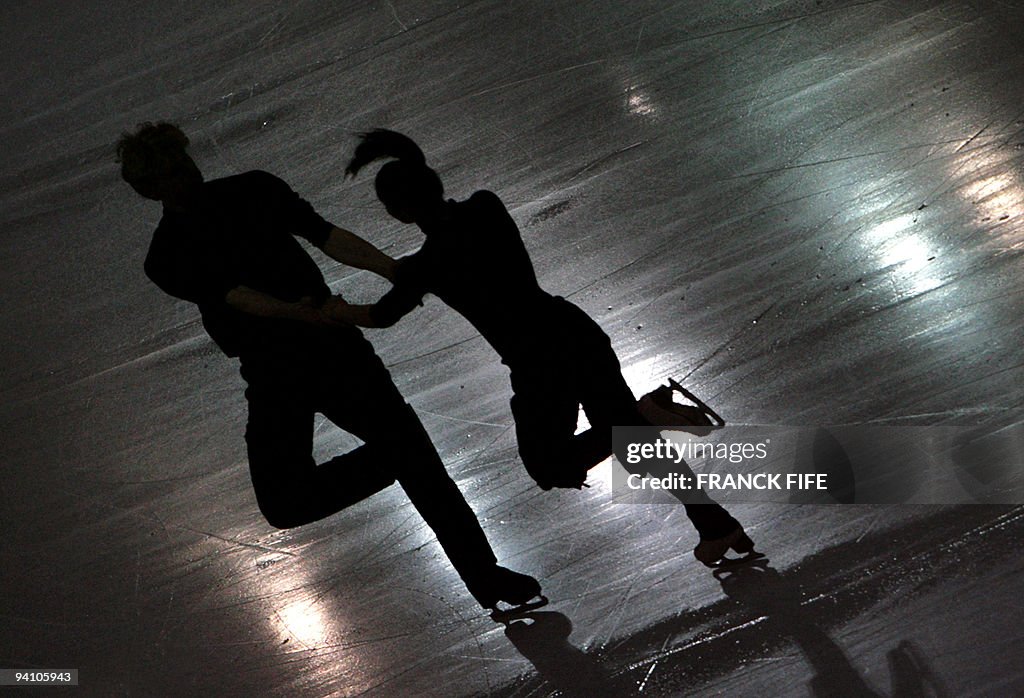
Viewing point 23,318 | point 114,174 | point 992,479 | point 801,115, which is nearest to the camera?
point 992,479

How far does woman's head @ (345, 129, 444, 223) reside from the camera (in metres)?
2.94

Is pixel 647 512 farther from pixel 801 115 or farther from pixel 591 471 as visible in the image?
pixel 801 115

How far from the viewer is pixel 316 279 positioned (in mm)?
3303

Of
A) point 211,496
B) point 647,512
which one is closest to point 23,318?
point 211,496

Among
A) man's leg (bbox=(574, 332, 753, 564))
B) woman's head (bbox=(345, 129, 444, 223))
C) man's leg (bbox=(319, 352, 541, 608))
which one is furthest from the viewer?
man's leg (bbox=(319, 352, 541, 608))

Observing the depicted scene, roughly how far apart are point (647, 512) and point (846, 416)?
72cm

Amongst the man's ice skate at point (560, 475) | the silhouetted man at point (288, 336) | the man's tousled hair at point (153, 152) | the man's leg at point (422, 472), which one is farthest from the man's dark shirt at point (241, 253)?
the man's ice skate at point (560, 475)

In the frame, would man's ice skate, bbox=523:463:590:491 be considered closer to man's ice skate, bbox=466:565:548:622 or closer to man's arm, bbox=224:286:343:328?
man's ice skate, bbox=466:565:548:622

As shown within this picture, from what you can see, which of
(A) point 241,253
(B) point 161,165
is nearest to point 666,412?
(A) point 241,253

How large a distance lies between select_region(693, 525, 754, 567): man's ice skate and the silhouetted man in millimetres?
526

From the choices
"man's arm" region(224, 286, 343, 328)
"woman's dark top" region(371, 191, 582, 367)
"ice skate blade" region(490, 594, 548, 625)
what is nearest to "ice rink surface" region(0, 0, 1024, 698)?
"ice skate blade" region(490, 594, 548, 625)

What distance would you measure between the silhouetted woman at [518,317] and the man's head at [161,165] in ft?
1.90

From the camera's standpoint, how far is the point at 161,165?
324cm

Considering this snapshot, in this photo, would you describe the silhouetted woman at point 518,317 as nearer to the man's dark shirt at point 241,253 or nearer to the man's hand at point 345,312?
the man's hand at point 345,312
